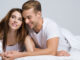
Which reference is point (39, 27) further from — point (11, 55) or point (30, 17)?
point (11, 55)

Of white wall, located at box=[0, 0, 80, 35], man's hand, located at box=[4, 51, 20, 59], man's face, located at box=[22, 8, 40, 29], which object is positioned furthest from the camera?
white wall, located at box=[0, 0, 80, 35]

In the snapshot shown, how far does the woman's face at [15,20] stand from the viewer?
53.3 inches

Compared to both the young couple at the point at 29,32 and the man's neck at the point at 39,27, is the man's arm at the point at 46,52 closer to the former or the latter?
the young couple at the point at 29,32

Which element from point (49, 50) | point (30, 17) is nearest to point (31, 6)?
point (30, 17)

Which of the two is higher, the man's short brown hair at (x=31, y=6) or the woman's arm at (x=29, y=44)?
the man's short brown hair at (x=31, y=6)

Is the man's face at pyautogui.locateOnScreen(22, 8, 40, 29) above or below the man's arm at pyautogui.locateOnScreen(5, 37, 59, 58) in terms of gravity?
above

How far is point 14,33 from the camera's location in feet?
4.68

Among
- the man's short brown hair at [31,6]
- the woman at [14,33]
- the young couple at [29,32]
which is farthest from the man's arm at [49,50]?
the man's short brown hair at [31,6]

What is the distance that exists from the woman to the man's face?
1.6 inches

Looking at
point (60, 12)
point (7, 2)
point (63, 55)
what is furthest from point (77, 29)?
point (63, 55)

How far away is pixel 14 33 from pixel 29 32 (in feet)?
0.33

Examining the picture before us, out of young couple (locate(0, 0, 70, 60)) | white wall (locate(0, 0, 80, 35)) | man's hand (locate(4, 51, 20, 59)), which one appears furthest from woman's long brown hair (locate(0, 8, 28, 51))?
white wall (locate(0, 0, 80, 35))

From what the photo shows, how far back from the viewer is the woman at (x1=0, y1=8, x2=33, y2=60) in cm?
136

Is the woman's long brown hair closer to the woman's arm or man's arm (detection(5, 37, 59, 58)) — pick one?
the woman's arm
